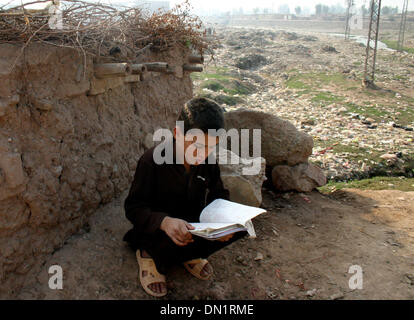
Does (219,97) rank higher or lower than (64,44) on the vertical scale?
lower

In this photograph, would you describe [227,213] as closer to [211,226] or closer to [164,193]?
[211,226]

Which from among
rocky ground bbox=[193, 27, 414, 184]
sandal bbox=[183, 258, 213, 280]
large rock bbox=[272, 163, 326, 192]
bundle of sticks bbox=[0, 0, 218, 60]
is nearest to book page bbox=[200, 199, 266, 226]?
sandal bbox=[183, 258, 213, 280]

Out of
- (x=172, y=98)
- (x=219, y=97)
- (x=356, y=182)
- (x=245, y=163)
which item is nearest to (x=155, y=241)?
(x=245, y=163)

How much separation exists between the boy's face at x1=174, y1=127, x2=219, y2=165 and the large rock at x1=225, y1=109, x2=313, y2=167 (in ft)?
7.16

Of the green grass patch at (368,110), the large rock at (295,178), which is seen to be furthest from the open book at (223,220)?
the green grass patch at (368,110)

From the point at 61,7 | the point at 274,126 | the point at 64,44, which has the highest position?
the point at 61,7

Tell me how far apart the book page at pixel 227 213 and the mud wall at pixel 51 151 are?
3.33 feet

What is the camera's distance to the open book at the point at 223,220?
6.72 ft

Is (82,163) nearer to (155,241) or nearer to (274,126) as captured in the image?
(155,241)

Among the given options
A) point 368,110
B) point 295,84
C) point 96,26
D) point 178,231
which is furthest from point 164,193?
point 295,84

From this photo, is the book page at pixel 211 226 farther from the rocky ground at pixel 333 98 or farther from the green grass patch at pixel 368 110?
the green grass patch at pixel 368 110

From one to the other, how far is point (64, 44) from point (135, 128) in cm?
111

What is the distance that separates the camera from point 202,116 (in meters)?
2.18
